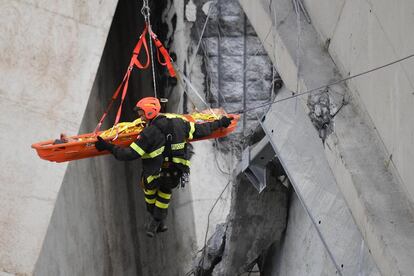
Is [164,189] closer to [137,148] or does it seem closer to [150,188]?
[150,188]

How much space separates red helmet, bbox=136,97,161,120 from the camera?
727 centimetres

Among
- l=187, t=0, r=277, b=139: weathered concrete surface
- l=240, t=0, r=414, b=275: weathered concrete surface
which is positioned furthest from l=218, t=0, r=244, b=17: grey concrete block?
l=240, t=0, r=414, b=275: weathered concrete surface

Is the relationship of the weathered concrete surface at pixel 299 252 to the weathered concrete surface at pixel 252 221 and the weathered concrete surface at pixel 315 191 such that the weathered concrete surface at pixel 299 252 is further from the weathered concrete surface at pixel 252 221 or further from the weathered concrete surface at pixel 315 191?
the weathered concrete surface at pixel 252 221

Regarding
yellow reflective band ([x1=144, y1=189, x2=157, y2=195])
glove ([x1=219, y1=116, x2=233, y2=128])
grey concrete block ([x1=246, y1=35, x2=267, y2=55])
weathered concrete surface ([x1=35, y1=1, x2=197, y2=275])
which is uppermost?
grey concrete block ([x1=246, y1=35, x2=267, y2=55])

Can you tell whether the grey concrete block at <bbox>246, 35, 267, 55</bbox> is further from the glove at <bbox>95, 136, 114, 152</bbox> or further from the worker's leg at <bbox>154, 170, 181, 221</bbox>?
the glove at <bbox>95, 136, 114, 152</bbox>

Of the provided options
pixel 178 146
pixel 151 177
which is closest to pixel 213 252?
pixel 151 177

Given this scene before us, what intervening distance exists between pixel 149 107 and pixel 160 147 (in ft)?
1.17

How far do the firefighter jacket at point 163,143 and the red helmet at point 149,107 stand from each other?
0.06 m

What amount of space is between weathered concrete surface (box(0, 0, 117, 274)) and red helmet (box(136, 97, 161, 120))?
2.40m

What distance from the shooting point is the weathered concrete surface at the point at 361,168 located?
4871 millimetres

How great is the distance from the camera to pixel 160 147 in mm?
7391

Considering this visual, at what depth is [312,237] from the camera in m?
7.79

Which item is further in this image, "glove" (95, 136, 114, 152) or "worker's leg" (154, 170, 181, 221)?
"worker's leg" (154, 170, 181, 221)

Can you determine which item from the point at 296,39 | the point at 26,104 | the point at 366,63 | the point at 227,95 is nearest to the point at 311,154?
the point at 296,39
